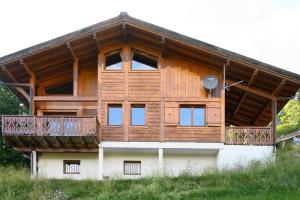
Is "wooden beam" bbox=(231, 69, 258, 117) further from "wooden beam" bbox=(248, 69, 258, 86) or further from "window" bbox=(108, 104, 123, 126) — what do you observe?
"window" bbox=(108, 104, 123, 126)

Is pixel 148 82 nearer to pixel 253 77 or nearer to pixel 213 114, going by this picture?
pixel 213 114

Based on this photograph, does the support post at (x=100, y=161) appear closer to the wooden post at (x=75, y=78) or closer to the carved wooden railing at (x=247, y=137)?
the wooden post at (x=75, y=78)

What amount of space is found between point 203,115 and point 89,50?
6.47 meters

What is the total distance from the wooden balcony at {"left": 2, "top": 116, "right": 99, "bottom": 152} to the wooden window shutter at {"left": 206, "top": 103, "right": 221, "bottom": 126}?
5452 millimetres

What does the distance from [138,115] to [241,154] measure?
5.27m

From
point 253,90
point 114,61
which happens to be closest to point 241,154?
point 253,90

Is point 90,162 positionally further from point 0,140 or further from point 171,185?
point 0,140

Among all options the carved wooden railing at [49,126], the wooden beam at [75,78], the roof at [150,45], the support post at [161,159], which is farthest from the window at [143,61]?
the support post at [161,159]

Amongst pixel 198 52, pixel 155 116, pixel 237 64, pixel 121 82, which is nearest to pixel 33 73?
pixel 121 82

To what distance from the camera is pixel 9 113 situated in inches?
1480

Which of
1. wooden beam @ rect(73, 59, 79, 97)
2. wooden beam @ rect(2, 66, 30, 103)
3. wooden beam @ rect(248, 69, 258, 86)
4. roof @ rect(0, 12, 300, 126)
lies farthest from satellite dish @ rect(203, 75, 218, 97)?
wooden beam @ rect(2, 66, 30, 103)

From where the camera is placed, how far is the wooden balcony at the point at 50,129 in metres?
24.9

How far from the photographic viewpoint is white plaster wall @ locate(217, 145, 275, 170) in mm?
26297

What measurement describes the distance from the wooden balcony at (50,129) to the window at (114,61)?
3.26 metres
